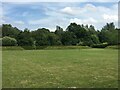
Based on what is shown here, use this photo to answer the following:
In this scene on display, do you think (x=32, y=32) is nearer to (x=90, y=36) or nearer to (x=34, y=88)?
(x=90, y=36)

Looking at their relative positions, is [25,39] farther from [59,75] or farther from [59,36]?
[59,75]

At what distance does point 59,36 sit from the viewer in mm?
59375

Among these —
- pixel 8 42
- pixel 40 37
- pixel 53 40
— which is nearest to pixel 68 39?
pixel 53 40

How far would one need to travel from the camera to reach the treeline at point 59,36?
5238cm

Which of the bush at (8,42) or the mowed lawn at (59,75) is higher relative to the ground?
the bush at (8,42)

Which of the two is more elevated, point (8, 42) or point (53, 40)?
point (53, 40)

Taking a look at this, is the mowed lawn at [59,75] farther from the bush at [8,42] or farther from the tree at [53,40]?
the tree at [53,40]

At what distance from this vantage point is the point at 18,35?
5394cm

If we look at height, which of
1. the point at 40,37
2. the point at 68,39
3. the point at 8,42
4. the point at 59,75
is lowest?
the point at 59,75

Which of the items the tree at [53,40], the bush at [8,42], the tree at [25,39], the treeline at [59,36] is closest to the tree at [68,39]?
the treeline at [59,36]

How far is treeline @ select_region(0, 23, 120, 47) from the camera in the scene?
172ft

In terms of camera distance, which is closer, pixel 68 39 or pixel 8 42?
pixel 8 42

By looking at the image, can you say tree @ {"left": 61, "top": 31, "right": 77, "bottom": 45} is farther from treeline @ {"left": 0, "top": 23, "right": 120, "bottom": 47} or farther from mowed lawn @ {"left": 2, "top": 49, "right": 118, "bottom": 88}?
mowed lawn @ {"left": 2, "top": 49, "right": 118, "bottom": 88}

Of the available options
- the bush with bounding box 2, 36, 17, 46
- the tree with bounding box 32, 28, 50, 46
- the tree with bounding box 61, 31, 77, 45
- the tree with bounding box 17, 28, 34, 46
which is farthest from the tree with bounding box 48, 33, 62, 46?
the bush with bounding box 2, 36, 17, 46
